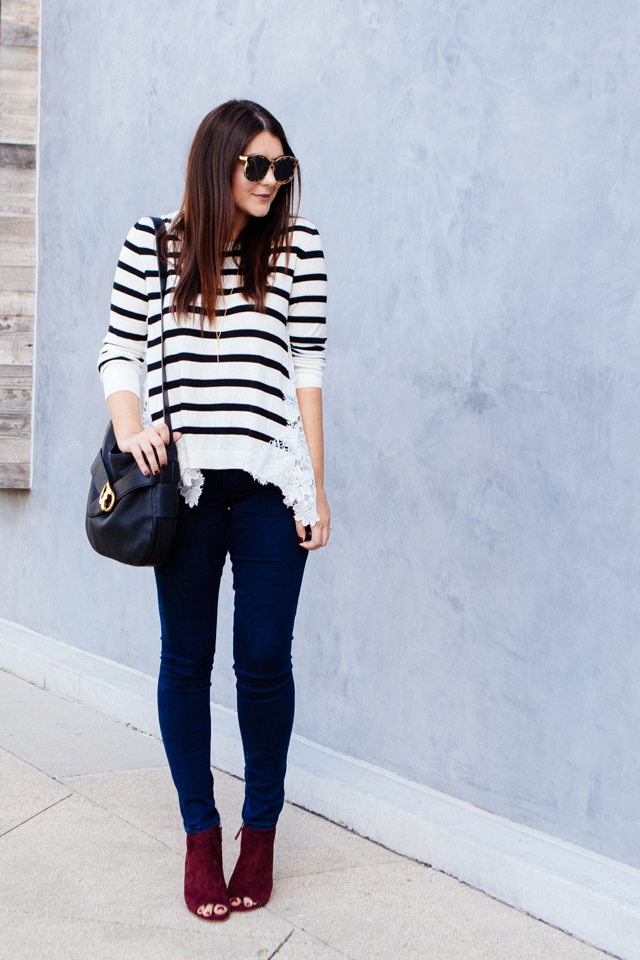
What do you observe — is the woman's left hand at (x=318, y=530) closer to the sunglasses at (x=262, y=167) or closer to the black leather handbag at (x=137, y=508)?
the black leather handbag at (x=137, y=508)

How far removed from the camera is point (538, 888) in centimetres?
238

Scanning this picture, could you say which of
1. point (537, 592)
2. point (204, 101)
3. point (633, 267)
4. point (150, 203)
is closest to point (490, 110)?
point (633, 267)

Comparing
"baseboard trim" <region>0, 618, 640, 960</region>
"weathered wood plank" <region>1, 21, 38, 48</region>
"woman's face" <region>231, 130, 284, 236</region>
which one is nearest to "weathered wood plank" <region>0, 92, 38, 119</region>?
"weathered wood plank" <region>1, 21, 38, 48</region>

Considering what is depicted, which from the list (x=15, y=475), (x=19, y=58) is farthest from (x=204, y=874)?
(x=19, y=58)

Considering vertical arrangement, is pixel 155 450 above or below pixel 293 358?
below

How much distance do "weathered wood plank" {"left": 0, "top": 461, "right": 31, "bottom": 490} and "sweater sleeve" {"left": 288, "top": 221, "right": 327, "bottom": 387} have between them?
291 cm

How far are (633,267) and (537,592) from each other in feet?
2.67

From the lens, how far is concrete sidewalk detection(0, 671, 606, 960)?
7.22 feet

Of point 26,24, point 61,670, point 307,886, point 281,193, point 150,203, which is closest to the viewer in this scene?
point 281,193

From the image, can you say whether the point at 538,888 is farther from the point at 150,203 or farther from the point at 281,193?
the point at 150,203

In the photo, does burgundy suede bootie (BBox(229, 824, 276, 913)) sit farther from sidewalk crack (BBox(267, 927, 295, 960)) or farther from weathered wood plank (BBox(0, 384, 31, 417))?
weathered wood plank (BBox(0, 384, 31, 417))

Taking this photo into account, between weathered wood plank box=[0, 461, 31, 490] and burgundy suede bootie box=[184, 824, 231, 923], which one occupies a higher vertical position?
weathered wood plank box=[0, 461, 31, 490]

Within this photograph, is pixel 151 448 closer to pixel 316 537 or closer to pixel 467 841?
pixel 316 537

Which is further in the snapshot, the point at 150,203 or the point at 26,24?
the point at 26,24
